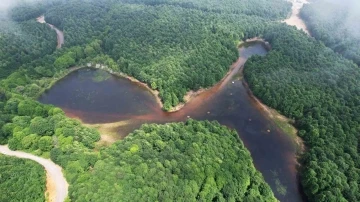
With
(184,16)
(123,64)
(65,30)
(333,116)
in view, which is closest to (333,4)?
(184,16)

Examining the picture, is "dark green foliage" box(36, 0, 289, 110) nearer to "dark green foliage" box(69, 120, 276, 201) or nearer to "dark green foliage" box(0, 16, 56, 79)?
"dark green foliage" box(0, 16, 56, 79)

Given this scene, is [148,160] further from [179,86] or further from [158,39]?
[158,39]

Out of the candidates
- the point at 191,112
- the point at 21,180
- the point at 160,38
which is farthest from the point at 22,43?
the point at 21,180

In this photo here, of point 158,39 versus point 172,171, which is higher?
Result: point 158,39

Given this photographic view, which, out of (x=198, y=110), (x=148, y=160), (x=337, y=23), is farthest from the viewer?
(x=337, y=23)

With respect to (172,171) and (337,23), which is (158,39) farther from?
(337,23)

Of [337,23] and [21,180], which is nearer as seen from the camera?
[21,180]

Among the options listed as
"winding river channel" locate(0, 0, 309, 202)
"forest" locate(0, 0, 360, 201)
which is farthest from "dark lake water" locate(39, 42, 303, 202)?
"forest" locate(0, 0, 360, 201)

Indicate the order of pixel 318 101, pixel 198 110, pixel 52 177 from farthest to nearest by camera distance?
pixel 198 110 < pixel 318 101 < pixel 52 177

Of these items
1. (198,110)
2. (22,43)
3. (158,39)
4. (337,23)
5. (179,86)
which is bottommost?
(22,43)
